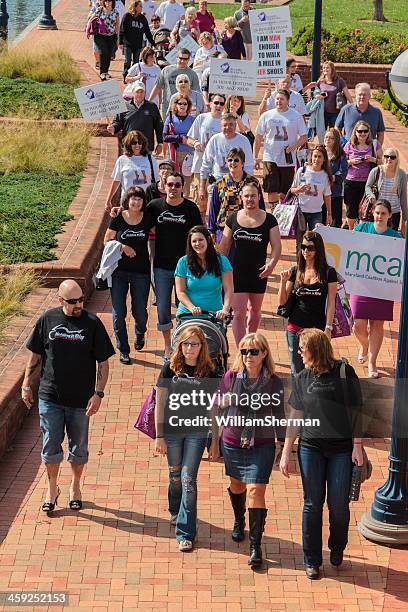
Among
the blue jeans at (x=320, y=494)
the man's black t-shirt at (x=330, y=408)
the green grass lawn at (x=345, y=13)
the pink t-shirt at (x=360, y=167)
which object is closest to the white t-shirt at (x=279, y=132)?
the pink t-shirt at (x=360, y=167)

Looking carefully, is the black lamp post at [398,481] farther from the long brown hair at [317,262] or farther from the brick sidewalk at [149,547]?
the long brown hair at [317,262]

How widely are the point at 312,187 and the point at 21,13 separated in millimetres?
33726

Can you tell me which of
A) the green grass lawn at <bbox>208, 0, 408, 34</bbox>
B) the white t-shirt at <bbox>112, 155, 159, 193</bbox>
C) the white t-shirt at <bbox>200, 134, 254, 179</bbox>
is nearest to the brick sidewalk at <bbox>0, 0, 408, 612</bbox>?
the white t-shirt at <bbox>112, 155, 159, 193</bbox>

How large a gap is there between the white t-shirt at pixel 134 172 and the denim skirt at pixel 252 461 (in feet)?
19.3

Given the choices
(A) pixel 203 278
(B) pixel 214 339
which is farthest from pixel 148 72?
(B) pixel 214 339

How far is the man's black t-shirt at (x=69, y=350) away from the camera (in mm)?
10242

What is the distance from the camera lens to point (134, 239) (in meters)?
13.3

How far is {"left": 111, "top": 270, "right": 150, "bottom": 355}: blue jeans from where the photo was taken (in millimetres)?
13391

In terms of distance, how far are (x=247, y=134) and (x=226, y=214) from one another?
4.12 meters

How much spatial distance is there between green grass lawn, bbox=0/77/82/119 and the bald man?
40.0 ft

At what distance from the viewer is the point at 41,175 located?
1939 centimetres

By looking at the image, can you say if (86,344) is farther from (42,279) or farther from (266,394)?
(42,279)

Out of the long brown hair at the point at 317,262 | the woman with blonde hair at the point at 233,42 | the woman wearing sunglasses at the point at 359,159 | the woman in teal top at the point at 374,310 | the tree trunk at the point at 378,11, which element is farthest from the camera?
Answer: the tree trunk at the point at 378,11

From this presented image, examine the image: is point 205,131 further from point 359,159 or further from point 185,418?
point 185,418
